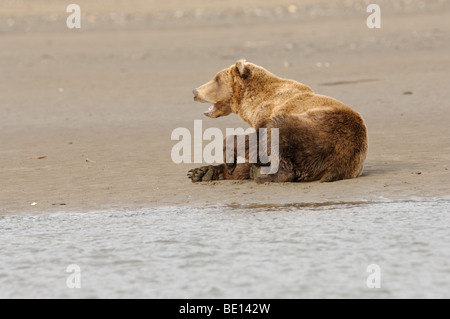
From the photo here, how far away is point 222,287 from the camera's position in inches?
213

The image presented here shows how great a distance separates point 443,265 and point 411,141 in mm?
4832

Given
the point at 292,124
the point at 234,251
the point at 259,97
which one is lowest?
the point at 234,251

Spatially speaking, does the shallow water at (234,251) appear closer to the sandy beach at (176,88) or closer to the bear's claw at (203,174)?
the sandy beach at (176,88)

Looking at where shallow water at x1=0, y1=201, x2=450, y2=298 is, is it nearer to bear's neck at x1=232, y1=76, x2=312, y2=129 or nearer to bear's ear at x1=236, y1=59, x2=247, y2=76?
bear's neck at x1=232, y1=76, x2=312, y2=129

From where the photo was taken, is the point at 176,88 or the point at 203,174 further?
the point at 176,88

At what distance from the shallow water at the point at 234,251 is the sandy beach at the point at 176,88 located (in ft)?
1.44

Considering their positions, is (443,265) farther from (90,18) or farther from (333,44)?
(90,18)

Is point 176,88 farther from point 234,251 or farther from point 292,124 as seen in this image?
point 234,251

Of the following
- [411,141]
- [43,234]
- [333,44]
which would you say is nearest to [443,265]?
[43,234]

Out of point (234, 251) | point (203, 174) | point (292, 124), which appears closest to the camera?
point (234, 251)

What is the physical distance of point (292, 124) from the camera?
765 centimetres

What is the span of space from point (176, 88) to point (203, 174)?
7312 mm

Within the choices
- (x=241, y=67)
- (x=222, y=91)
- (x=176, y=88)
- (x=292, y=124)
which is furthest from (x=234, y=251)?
(x=176, y=88)

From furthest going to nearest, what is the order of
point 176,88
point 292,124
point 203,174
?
1. point 176,88
2. point 203,174
3. point 292,124
